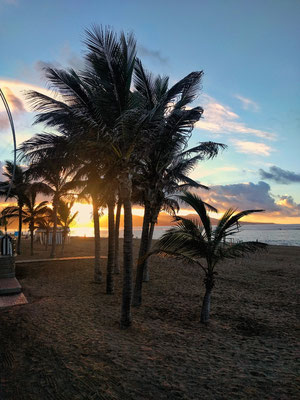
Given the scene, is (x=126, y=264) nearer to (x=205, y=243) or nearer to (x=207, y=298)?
(x=205, y=243)

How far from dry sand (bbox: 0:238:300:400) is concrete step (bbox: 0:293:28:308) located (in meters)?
0.31

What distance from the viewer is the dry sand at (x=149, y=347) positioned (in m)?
4.13

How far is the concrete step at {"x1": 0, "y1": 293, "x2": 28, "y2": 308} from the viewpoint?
842cm

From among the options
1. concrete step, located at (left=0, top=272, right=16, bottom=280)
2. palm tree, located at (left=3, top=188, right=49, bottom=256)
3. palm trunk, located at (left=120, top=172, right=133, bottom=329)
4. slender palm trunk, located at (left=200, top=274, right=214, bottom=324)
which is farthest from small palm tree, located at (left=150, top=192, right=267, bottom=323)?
palm tree, located at (left=3, top=188, right=49, bottom=256)

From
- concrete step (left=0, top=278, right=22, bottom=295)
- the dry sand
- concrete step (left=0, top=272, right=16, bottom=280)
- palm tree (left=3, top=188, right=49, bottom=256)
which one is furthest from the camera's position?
palm tree (left=3, top=188, right=49, bottom=256)

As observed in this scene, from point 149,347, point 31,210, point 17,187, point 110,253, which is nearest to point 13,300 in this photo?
point 110,253

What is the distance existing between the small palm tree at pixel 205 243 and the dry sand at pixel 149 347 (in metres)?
1.49

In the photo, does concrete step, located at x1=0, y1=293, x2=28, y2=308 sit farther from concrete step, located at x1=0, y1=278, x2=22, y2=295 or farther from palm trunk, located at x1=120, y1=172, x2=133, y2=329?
palm trunk, located at x1=120, y1=172, x2=133, y2=329

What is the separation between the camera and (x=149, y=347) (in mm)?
5879

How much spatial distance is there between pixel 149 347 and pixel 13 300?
5.41m

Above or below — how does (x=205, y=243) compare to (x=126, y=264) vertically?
above

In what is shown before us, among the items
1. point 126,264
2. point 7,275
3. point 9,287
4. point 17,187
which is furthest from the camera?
point 17,187

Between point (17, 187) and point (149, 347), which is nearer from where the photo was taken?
point (149, 347)

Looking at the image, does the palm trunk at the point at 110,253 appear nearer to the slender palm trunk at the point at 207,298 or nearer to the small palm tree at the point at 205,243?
the small palm tree at the point at 205,243
